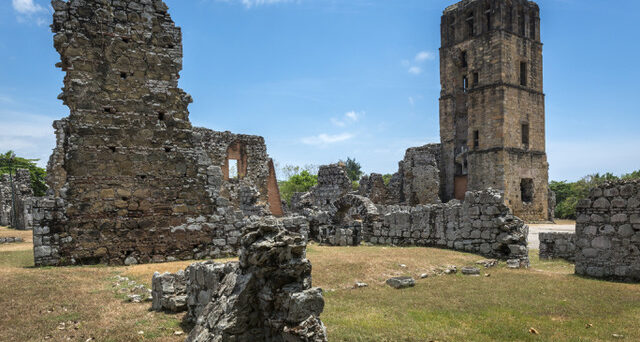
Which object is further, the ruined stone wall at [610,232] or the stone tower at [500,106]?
the stone tower at [500,106]

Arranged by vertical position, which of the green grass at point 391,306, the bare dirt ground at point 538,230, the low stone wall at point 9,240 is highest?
the green grass at point 391,306

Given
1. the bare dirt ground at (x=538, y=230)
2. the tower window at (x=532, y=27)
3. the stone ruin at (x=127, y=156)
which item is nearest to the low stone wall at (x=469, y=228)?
the bare dirt ground at (x=538, y=230)

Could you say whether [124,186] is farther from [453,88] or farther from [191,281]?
[453,88]

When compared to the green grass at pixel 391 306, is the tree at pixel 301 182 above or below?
above

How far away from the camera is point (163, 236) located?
1061cm

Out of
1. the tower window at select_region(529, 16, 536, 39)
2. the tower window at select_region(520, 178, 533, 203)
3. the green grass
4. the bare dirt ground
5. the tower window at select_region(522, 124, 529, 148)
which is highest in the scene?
the tower window at select_region(529, 16, 536, 39)

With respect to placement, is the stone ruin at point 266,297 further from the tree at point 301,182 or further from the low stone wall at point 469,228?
the tree at point 301,182

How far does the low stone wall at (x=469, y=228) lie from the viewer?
11.4 metres

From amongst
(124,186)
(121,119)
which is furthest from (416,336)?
(121,119)

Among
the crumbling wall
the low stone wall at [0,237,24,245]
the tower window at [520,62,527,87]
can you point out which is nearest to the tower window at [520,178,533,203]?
the crumbling wall

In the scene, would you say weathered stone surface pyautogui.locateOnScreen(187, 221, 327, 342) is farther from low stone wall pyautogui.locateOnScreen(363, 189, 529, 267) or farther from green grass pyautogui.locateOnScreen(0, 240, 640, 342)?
low stone wall pyautogui.locateOnScreen(363, 189, 529, 267)

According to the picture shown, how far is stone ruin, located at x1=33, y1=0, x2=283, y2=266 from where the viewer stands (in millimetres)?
9867

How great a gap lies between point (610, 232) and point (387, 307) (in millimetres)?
5839

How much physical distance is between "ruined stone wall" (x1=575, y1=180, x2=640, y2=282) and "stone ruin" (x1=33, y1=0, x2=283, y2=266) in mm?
8666
